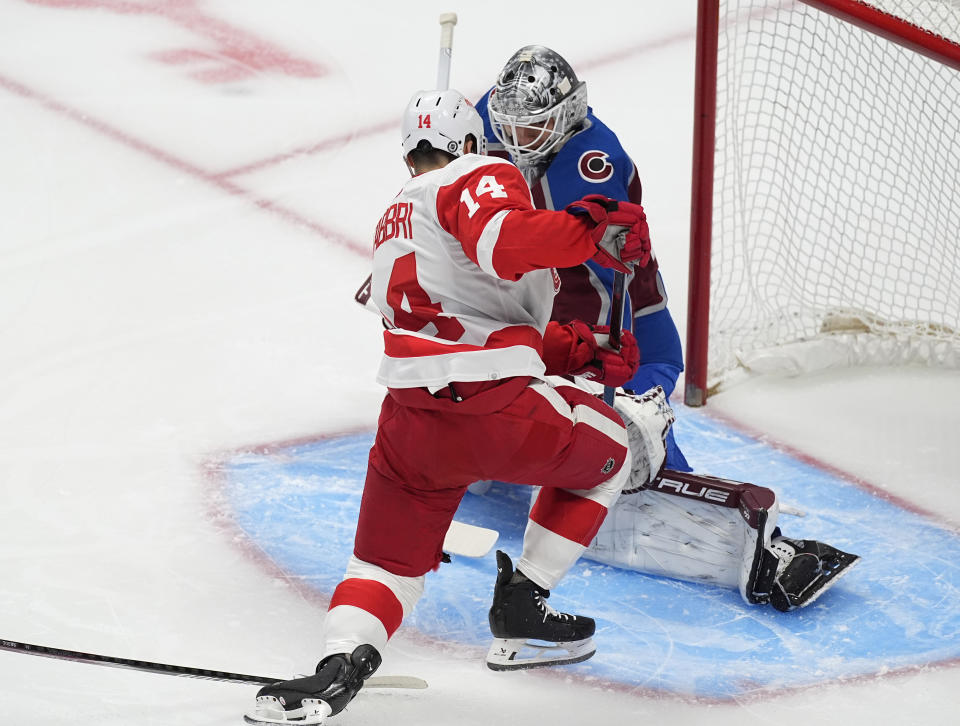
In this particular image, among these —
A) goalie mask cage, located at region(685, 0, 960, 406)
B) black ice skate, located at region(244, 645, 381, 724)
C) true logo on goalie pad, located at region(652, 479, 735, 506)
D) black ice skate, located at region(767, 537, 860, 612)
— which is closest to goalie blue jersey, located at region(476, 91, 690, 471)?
true logo on goalie pad, located at region(652, 479, 735, 506)

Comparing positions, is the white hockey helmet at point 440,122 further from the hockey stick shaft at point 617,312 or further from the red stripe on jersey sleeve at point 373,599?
the red stripe on jersey sleeve at point 373,599

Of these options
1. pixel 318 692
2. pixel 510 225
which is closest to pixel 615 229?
pixel 510 225

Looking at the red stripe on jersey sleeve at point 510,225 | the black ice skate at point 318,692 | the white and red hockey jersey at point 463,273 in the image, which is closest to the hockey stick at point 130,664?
the black ice skate at point 318,692

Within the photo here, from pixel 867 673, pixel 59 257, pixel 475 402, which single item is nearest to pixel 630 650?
pixel 867 673

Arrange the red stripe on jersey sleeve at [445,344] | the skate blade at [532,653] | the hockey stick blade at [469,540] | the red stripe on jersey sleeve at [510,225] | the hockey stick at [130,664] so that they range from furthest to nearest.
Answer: the hockey stick blade at [469,540] < the skate blade at [532,653] < the hockey stick at [130,664] < the red stripe on jersey sleeve at [445,344] < the red stripe on jersey sleeve at [510,225]

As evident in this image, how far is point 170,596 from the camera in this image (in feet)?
8.88

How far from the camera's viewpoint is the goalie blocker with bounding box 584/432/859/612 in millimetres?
2709

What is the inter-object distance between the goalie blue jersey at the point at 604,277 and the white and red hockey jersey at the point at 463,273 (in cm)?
50

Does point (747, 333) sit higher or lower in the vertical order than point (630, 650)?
higher

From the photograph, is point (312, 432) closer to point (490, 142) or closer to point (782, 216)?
point (490, 142)

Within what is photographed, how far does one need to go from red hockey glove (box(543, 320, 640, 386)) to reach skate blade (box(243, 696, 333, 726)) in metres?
0.74

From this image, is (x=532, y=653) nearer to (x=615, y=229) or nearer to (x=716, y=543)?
(x=716, y=543)

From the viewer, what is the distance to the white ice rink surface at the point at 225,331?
2445 mm

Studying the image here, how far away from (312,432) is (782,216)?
1498mm
